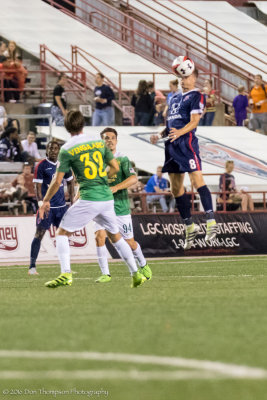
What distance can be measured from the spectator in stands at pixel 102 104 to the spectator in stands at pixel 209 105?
2.85 m

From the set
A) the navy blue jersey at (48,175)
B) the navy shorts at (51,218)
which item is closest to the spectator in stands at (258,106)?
the navy blue jersey at (48,175)

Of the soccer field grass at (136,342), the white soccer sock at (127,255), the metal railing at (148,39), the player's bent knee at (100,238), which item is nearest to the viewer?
the soccer field grass at (136,342)

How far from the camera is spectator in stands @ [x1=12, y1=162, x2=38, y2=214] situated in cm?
2406

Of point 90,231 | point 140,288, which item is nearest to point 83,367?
point 140,288

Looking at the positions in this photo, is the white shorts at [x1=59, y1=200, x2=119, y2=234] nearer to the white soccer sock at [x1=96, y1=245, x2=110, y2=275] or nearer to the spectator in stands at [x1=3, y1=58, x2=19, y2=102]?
the white soccer sock at [x1=96, y1=245, x2=110, y2=275]

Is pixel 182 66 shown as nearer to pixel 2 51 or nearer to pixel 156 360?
pixel 156 360

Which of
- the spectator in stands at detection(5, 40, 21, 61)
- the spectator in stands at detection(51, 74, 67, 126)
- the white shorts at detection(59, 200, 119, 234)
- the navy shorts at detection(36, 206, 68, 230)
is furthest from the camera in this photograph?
the spectator in stands at detection(51, 74, 67, 126)

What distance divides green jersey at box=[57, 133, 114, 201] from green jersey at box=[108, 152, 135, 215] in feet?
7.46

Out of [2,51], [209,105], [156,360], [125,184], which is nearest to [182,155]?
[125,184]

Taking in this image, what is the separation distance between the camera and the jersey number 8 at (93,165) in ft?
40.8

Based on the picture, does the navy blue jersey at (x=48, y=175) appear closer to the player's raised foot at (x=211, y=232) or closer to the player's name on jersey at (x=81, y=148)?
the player's raised foot at (x=211, y=232)

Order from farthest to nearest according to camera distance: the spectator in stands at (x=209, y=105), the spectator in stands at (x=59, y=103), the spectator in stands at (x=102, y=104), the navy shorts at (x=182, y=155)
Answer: the spectator in stands at (x=209, y=105)
the spectator in stands at (x=102, y=104)
the spectator in stands at (x=59, y=103)
the navy shorts at (x=182, y=155)

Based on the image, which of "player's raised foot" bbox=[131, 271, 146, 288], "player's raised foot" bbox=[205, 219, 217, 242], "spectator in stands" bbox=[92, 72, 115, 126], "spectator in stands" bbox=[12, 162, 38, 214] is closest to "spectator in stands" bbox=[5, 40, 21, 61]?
"spectator in stands" bbox=[92, 72, 115, 126]

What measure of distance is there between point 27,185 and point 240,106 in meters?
10.6
